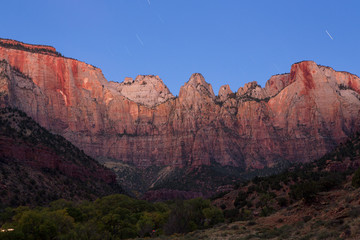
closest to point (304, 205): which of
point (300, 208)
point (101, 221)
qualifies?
point (300, 208)

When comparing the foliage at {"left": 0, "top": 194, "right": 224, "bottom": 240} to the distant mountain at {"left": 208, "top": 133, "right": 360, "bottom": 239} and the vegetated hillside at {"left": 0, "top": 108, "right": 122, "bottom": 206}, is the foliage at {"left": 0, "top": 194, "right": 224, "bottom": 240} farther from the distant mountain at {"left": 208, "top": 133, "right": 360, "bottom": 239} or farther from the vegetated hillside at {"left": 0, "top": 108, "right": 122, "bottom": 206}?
the vegetated hillside at {"left": 0, "top": 108, "right": 122, "bottom": 206}

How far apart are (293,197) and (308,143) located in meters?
136

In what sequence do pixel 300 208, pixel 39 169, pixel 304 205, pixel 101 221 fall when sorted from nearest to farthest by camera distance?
pixel 300 208
pixel 304 205
pixel 101 221
pixel 39 169

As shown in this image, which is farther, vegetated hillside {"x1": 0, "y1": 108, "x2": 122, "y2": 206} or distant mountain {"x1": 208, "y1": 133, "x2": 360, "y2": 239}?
vegetated hillside {"x1": 0, "y1": 108, "x2": 122, "y2": 206}

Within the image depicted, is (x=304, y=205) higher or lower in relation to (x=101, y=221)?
higher

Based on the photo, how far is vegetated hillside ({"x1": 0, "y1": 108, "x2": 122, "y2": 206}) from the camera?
81.1 metres

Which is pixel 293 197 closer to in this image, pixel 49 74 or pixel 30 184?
pixel 30 184

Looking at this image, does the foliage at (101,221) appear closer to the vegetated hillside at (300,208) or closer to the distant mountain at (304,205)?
the vegetated hillside at (300,208)

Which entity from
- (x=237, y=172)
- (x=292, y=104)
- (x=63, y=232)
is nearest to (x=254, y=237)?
(x=63, y=232)

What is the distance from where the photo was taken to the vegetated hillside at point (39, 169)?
81.1m

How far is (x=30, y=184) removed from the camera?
8425 centimetres

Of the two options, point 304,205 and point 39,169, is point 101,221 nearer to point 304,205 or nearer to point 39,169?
point 304,205

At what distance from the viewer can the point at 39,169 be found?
315 feet

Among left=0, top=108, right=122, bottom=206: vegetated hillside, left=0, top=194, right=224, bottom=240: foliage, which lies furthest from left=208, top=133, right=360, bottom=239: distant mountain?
left=0, top=108, right=122, bottom=206: vegetated hillside
